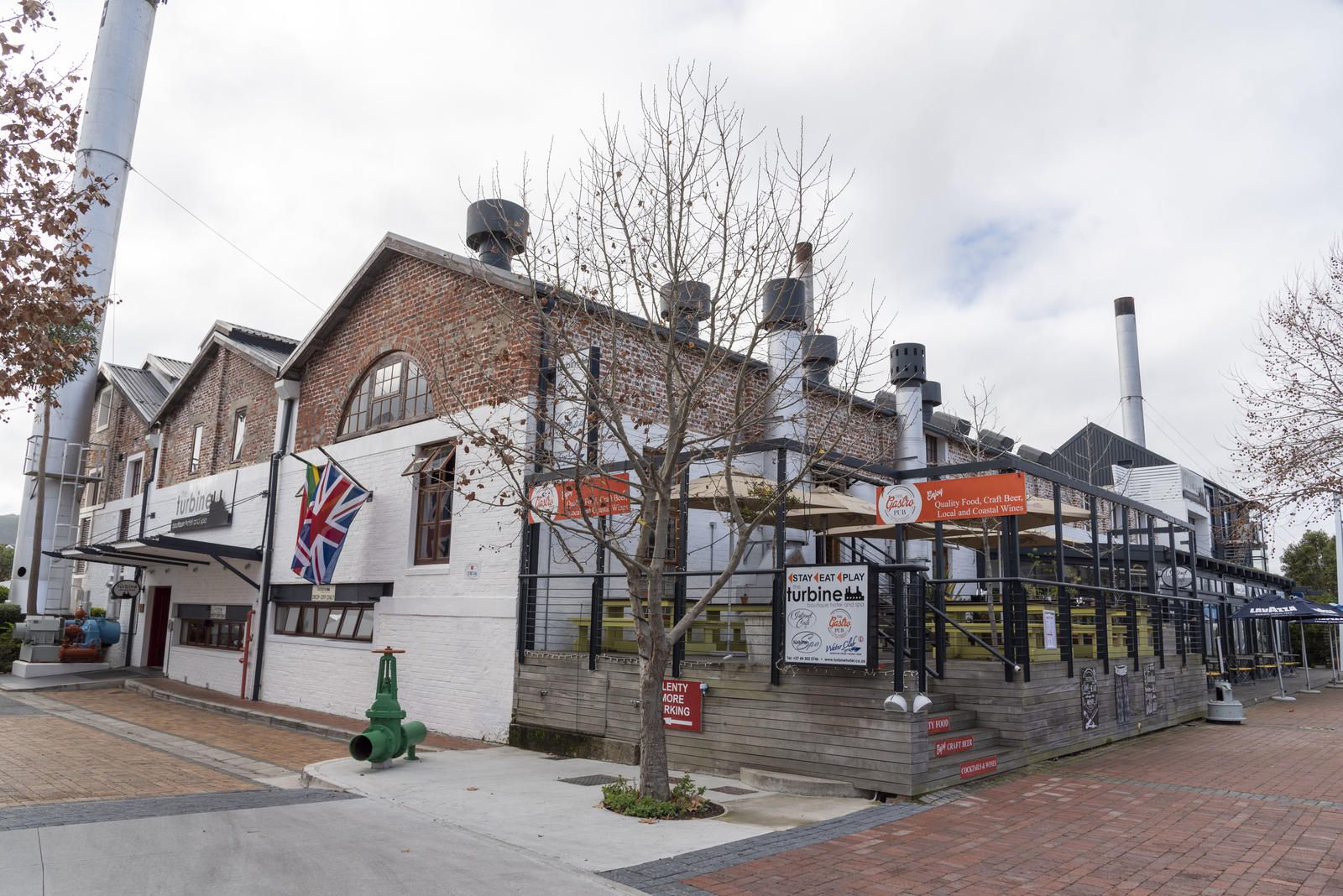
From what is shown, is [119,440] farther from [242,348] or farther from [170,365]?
[242,348]

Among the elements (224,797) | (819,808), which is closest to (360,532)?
(224,797)

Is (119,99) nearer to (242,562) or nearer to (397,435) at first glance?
(242,562)

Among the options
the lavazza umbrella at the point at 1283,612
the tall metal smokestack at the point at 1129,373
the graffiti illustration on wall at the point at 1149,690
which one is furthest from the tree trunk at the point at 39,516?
the tall metal smokestack at the point at 1129,373

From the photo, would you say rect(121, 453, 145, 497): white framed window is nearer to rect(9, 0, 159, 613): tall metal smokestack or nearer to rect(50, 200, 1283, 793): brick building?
rect(9, 0, 159, 613): tall metal smokestack

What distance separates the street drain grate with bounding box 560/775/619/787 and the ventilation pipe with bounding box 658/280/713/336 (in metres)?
4.46

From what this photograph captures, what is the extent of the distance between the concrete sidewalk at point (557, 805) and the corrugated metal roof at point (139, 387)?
1888cm

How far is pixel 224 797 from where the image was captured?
322 inches

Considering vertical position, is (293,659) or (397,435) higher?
(397,435)

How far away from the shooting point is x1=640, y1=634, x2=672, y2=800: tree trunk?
24.9ft

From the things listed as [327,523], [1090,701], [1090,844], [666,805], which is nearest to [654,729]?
[666,805]

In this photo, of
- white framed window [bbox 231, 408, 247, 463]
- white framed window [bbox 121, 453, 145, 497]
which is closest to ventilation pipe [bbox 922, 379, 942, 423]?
white framed window [bbox 231, 408, 247, 463]

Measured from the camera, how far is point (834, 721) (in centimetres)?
840

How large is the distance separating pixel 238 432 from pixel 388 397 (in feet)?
21.0

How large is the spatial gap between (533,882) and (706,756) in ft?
13.4
